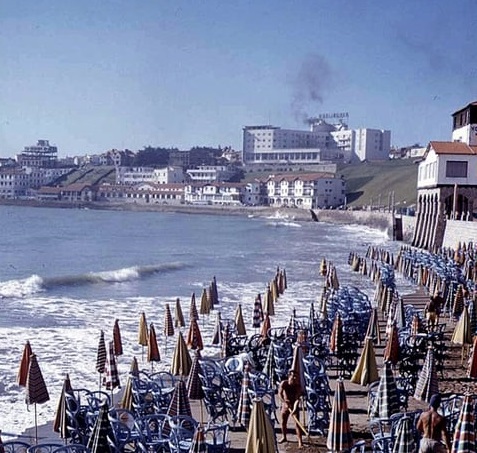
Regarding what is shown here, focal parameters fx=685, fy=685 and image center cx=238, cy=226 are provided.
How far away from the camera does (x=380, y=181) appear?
130m

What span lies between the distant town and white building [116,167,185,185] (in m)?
0.23

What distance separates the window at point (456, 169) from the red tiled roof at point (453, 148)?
67cm

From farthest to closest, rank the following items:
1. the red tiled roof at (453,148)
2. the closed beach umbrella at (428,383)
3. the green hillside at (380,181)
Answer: the green hillside at (380,181)
the red tiled roof at (453,148)
the closed beach umbrella at (428,383)

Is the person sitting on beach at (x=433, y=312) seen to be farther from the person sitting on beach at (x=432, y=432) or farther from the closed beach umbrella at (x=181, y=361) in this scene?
the person sitting on beach at (x=432, y=432)

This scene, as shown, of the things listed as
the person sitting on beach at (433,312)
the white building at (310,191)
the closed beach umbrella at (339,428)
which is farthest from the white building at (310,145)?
the closed beach umbrella at (339,428)

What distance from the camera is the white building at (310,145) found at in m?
166

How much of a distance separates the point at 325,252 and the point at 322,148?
12628 centimetres

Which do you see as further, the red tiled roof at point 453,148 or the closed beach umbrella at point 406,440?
the red tiled roof at point 453,148

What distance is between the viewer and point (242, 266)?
4247 centimetres

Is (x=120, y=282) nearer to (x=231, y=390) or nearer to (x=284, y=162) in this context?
(x=231, y=390)

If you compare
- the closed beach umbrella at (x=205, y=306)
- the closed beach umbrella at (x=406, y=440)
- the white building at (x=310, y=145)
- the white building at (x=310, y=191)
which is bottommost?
the closed beach umbrella at (x=205, y=306)

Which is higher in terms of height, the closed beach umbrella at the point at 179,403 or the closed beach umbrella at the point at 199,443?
the closed beach umbrella at the point at 199,443

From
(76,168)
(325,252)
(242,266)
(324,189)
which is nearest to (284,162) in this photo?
(324,189)

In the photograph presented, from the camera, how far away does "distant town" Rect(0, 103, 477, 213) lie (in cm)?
13450
